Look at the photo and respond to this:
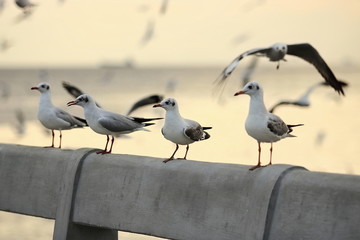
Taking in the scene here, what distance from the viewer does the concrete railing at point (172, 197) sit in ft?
17.6

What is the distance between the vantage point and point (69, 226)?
6875 millimetres

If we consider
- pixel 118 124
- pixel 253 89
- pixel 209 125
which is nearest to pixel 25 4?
pixel 118 124

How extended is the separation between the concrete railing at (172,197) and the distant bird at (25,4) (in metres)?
3.90

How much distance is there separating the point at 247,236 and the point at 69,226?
1628 mm

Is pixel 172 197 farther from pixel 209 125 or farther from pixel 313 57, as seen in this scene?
pixel 209 125

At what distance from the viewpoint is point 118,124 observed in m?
7.60

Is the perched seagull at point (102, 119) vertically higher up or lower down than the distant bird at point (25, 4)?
lower down

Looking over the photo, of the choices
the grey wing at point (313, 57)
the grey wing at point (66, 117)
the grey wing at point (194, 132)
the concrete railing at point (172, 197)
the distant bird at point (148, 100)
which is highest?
the grey wing at point (313, 57)

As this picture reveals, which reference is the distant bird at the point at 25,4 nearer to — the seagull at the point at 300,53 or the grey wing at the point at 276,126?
the seagull at the point at 300,53

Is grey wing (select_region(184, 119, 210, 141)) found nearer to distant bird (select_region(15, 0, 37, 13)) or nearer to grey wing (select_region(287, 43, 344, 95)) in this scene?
grey wing (select_region(287, 43, 344, 95))

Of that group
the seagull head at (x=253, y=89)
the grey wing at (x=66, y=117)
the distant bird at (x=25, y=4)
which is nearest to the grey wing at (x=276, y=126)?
the seagull head at (x=253, y=89)

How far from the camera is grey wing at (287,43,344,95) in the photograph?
336 inches

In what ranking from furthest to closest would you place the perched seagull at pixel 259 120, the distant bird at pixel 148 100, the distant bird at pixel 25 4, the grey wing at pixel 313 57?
the distant bird at pixel 25 4 → the distant bird at pixel 148 100 → the grey wing at pixel 313 57 → the perched seagull at pixel 259 120

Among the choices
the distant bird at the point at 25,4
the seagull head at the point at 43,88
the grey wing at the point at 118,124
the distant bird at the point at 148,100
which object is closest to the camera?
the grey wing at the point at 118,124
